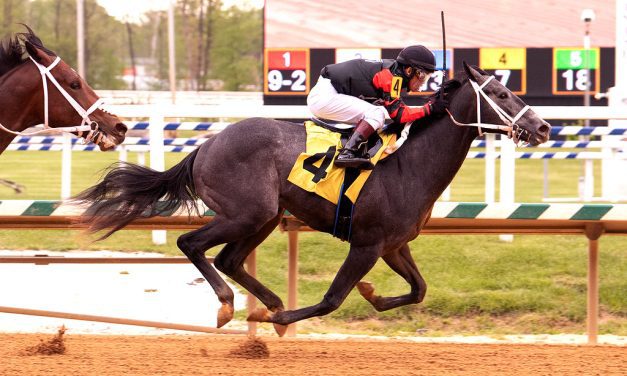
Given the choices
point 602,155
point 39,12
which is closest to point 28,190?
point 602,155

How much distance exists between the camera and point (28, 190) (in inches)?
549

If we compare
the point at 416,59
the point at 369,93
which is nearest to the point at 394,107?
the point at 369,93

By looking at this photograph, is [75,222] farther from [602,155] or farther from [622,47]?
[622,47]

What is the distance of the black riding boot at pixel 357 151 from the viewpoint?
18.9 ft

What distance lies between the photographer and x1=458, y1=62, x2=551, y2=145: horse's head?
5.75m

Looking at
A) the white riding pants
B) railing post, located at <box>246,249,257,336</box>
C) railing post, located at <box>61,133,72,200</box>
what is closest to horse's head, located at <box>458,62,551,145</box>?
the white riding pants

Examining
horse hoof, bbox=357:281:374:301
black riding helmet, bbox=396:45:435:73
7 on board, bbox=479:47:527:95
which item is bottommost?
horse hoof, bbox=357:281:374:301

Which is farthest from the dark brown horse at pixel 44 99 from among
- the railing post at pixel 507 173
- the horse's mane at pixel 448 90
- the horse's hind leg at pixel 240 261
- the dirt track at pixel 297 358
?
the railing post at pixel 507 173

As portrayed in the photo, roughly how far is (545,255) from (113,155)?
1230cm

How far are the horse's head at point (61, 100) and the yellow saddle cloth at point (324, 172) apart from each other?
1066mm

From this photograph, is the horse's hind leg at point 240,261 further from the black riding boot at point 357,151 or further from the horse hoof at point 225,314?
the black riding boot at point 357,151

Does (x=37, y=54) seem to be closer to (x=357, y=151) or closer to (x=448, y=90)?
(x=357, y=151)

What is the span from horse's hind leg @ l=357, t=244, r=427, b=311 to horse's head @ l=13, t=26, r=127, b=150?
5.49ft

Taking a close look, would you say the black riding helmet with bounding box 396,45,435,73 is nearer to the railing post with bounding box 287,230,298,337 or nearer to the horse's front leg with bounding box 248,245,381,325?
the horse's front leg with bounding box 248,245,381,325
